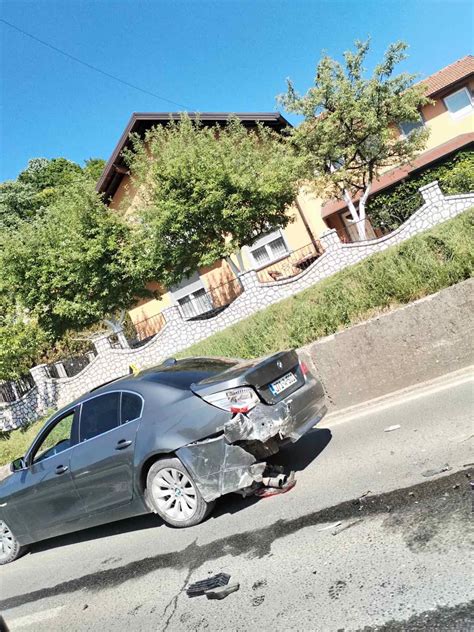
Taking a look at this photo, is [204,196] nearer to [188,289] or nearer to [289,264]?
[289,264]

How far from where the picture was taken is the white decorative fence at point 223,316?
16.3 meters

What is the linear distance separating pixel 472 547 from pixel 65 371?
63.3 ft

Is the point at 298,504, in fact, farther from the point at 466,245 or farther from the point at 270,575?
the point at 466,245

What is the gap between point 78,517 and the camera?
20.1 feet

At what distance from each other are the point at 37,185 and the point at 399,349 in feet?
199

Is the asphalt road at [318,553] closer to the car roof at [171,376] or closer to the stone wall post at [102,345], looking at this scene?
the car roof at [171,376]

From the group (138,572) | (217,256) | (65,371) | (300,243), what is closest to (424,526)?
(138,572)

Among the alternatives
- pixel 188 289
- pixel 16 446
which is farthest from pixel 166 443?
pixel 188 289

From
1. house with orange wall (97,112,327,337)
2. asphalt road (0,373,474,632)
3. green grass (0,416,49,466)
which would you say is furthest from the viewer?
house with orange wall (97,112,327,337)

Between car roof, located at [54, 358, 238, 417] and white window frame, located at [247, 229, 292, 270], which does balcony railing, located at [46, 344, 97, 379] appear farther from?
car roof, located at [54, 358, 238, 417]

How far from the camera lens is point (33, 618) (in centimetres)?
489

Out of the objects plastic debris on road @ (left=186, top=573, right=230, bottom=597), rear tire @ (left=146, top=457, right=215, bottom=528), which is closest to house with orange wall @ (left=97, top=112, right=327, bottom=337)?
rear tire @ (left=146, top=457, right=215, bottom=528)

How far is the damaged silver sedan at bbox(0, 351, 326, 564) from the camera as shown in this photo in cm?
521

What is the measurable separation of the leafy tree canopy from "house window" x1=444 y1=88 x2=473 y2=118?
3271 cm
